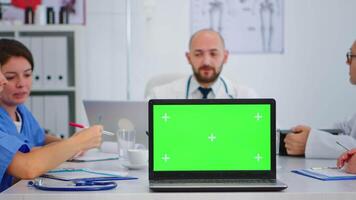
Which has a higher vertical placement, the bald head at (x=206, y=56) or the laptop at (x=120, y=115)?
the bald head at (x=206, y=56)

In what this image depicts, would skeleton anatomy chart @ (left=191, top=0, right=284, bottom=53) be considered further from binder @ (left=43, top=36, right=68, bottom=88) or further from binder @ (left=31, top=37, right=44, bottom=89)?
binder @ (left=31, top=37, right=44, bottom=89)

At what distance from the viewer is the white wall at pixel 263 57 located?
4.12 m

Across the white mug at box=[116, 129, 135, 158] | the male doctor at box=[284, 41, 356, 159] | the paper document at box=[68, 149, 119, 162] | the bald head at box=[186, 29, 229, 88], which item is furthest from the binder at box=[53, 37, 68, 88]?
the male doctor at box=[284, 41, 356, 159]

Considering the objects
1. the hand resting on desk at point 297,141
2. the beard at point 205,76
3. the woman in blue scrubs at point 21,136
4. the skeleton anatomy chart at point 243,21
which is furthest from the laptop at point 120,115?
the skeleton anatomy chart at point 243,21

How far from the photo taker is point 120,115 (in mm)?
2373

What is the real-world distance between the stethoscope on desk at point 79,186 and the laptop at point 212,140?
0.39 ft

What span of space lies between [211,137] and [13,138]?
0.57 metres

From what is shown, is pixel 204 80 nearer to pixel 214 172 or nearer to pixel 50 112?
pixel 50 112

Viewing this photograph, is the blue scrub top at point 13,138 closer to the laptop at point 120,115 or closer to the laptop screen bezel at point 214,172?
the laptop at point 120,115

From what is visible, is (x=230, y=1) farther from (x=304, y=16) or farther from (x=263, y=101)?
(x=263, y=101)

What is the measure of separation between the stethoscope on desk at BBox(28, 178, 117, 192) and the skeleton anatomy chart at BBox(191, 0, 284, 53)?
2.64 metres

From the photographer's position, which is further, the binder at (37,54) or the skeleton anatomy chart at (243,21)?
the skeleton anatomy chart at (243,21)

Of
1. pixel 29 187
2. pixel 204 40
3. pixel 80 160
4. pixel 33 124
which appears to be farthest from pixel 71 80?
pixel 29 187

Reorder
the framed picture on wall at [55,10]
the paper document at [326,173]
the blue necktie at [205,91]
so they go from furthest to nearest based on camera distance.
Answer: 1. the framed picture on wall at [55,10]
2. the blue necktie at [205,91]
3. the paper document at [326,173]
